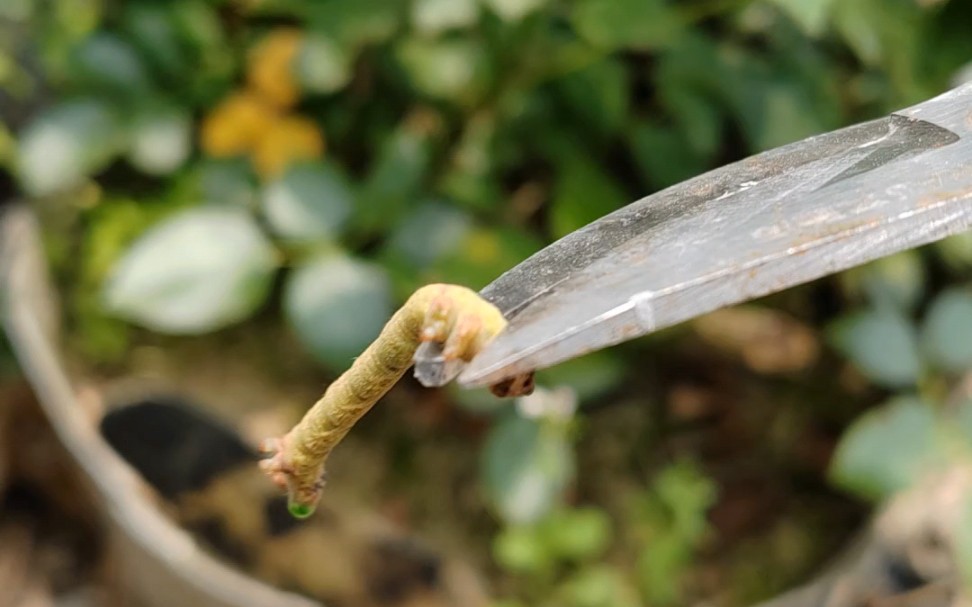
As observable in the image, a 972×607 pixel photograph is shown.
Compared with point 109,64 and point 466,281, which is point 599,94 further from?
point 109,64

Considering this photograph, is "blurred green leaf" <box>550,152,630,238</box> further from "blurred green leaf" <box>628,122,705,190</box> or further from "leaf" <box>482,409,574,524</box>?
"leaf" <box>482,409,574,524</box>

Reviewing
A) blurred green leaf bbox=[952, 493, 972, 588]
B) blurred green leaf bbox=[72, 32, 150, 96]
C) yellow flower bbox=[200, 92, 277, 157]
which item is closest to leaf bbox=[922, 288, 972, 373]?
blurred green leaf bbox=[952, 493, 972, 588]

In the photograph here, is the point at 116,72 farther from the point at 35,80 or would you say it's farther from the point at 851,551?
the point at 851,551

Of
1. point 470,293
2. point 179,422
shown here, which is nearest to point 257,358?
point 179,422

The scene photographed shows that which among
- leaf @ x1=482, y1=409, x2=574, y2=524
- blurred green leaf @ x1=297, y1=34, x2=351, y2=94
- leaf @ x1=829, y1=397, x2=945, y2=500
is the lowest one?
leaf @ x1=829, y1=397, x2=945, y2=500

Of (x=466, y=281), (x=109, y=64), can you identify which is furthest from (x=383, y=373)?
(x=109, y=64)

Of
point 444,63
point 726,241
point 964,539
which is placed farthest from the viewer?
point 444,63
